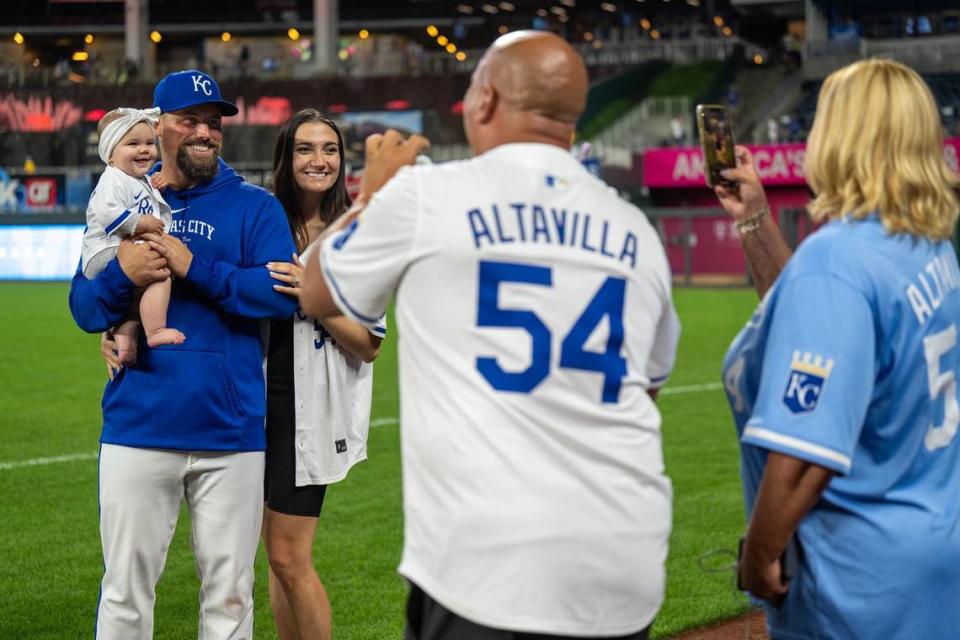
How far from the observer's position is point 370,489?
9383 millimetres

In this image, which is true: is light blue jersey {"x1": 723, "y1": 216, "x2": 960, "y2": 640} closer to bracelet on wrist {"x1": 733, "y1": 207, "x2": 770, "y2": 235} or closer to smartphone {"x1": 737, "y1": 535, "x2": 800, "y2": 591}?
smartphone {"x1": 737, "y1": 535, "x2": 800, "y2": 591}

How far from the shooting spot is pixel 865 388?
2680 mm

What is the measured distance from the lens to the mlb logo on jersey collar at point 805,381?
2.67 m

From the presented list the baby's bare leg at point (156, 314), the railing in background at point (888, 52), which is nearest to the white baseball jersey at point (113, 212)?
the baby's bare leg at point (156, 314)

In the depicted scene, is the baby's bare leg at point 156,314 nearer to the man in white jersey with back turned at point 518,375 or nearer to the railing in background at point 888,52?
the man in white jersey with back turned at point 518,375

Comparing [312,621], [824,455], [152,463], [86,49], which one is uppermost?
[86,49]

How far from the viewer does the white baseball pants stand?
4203mm

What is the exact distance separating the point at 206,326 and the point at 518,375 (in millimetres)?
1935

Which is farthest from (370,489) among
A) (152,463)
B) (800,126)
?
(800,126)

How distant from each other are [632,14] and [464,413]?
2468 inches

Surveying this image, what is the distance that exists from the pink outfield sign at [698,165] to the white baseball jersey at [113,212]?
32597mm

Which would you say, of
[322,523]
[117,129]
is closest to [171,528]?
[117,129]

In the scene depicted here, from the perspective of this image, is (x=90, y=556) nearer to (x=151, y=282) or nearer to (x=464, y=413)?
(x=151, y=282)

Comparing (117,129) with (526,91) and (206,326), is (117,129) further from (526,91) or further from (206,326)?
(526,91)
